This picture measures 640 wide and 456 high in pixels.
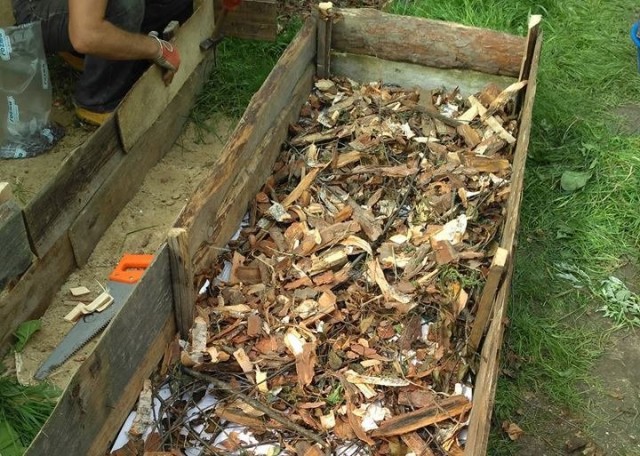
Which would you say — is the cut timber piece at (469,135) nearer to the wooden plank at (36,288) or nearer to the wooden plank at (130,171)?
the wooden plank at (130,171)

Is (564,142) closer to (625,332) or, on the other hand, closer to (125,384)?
(625,332)

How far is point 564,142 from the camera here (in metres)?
4.89

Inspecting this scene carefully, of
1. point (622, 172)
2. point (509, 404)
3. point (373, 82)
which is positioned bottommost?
point (509, 404)

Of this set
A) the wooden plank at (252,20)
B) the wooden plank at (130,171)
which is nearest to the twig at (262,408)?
the wooden plank at (130,171)

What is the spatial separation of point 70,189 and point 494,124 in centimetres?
236

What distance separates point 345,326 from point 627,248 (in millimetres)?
1958

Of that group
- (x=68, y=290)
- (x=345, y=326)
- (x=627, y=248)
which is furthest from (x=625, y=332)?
(x=68, y=290)

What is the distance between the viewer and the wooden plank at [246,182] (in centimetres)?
332

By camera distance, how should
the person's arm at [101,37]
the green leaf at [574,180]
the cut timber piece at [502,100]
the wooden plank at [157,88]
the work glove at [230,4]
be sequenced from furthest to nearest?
the work glove at [230,4]
the green leaf at [574,180]
the cut timber piece at [502,100]
the wooden plank at [157,88]
the person's arm at [101,37]

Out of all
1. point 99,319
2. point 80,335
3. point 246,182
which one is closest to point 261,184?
point 246,182

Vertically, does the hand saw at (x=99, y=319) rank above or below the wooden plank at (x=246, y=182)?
below

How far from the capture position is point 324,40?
177 inches

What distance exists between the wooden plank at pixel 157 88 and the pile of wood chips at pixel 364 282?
817 millimetres

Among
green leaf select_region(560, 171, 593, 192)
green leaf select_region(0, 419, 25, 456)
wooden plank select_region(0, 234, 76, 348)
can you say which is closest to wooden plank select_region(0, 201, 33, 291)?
wooden plank select_region(0, 234, 76, 348)
